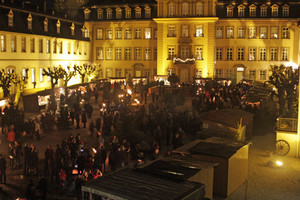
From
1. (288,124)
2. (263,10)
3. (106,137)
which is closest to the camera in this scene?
(288,124)

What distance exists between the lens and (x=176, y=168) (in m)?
11.8

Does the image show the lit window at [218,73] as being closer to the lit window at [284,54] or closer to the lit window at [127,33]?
the lit window at [284,54]

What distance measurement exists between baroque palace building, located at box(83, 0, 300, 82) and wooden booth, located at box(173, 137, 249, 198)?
36.9 m

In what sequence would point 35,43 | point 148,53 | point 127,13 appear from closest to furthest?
point 35,43
point 127,13
point 148,53

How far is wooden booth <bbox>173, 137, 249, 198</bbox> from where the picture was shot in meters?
14.1

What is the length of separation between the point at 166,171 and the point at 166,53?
139 ft

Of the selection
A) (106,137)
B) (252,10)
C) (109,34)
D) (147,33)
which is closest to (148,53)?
(147,33)

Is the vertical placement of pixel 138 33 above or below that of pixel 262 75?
above

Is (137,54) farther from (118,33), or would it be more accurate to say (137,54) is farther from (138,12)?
(138,12)

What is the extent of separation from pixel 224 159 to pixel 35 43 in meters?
34.4

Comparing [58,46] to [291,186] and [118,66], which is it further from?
[291,186]

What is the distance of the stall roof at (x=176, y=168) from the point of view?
437 inches

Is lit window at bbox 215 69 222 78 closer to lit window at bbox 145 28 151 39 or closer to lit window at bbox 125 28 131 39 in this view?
lit window at bbox 145 28 151 39

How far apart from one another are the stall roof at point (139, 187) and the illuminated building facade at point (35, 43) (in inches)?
1186
